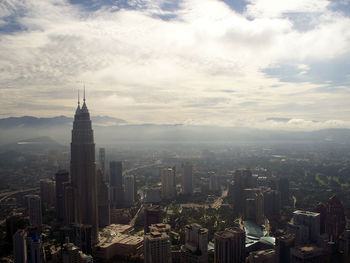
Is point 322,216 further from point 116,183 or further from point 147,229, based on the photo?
point 116,183

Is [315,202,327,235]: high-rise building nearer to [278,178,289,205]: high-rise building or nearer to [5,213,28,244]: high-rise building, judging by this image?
[278,178,289,205]: high-rise building

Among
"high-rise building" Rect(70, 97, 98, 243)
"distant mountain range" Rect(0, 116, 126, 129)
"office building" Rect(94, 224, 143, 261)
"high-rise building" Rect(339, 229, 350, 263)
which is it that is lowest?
"office building" Rect(94, 224, 143, 261)

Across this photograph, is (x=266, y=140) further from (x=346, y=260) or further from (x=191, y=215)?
(x=346, y=260)

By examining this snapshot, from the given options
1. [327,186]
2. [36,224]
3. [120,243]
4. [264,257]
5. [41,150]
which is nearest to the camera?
[264,257]

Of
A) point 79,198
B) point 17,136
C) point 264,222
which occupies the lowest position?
point 264,222

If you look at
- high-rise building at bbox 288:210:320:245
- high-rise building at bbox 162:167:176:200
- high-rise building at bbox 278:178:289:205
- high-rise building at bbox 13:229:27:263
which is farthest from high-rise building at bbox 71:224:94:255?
high-rise building at bbox 278:178:289:205

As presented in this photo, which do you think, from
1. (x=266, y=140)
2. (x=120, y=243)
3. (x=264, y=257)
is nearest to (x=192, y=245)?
(x=264, y=257)

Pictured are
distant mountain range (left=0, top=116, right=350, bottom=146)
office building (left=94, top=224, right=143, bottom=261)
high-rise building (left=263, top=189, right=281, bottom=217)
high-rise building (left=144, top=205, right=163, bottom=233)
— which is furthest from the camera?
distant mountain range (left=0, top=116, right=350, bottom=146)
